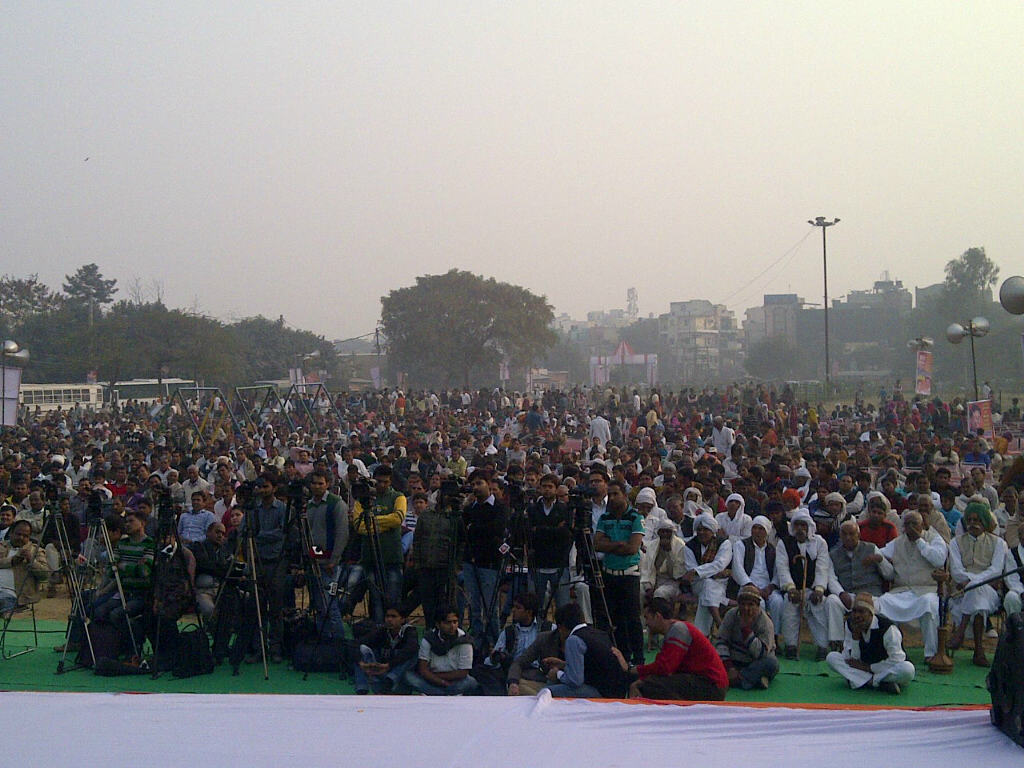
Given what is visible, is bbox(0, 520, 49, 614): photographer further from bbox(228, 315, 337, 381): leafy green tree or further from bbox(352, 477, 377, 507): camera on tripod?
bbox(228, 315, 337, 381): leafy green tree

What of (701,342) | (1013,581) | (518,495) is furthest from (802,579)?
(701,342)

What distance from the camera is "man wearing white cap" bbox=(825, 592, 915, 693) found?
7828 millimetres

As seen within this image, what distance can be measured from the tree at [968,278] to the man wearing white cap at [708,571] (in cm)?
5966

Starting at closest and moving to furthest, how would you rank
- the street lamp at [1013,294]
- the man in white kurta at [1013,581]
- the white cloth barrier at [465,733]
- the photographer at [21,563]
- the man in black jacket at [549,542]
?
the white cloth barrier at [465,733] < the man in white kurta at [1013,581] < the man in black jacket at [549,542] < the photographer at [21,563] < the street lamp at [1013,294]

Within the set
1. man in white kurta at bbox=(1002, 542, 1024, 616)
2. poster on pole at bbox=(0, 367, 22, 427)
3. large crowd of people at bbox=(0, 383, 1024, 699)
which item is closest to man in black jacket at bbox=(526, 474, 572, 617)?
large crowd of people at bbox=(0, 383, 1024, 699)

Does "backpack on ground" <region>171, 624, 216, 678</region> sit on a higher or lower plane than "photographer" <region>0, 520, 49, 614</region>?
lower

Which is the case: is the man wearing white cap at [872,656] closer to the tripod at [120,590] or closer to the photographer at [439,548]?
the photographer at [439,548]

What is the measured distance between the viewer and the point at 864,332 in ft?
293

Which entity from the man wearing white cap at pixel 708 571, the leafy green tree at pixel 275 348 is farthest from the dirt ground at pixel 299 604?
the leafy green tree at pixel 275 348

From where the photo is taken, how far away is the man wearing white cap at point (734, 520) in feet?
32.3

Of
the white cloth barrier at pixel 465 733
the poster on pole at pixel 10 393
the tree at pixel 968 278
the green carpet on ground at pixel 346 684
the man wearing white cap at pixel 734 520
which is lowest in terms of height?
the green carpet on ground at pixel 346 684

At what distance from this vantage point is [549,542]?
875cm

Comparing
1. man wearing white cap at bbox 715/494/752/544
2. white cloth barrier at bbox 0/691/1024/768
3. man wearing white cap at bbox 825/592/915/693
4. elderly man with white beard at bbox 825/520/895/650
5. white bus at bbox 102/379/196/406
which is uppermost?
white bus at bbox 102/379/196/406

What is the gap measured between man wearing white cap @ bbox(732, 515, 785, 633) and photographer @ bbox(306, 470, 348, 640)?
3.55m
